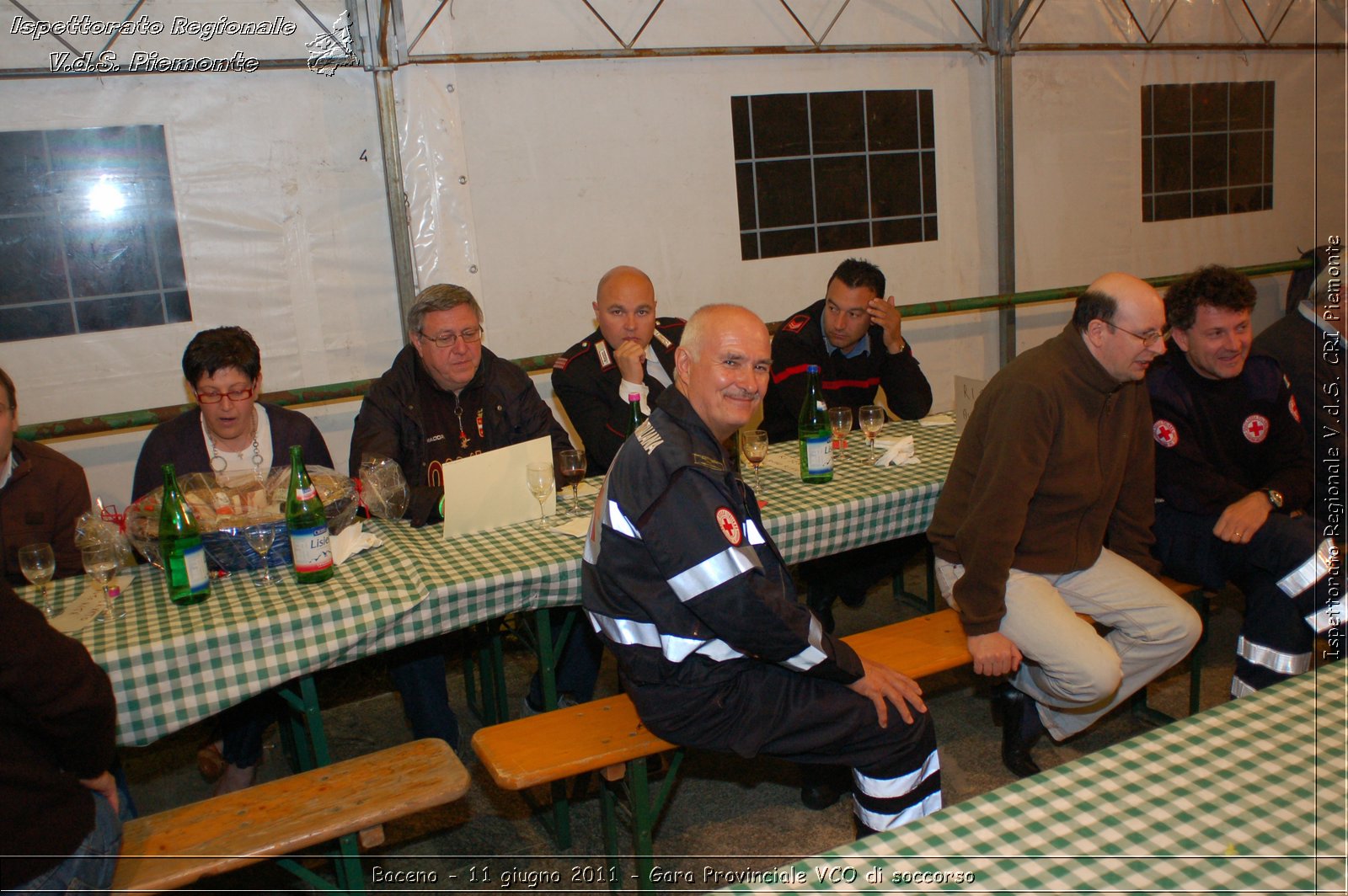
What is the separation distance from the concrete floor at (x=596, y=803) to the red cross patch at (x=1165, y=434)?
3.19ft

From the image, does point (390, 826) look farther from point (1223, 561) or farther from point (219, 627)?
point (1223, 561)

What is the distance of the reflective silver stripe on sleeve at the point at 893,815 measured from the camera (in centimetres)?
251

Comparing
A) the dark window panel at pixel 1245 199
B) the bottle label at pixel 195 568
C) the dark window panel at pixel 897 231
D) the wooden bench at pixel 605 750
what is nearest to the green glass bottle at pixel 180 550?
the bottle label at pixel 195 568

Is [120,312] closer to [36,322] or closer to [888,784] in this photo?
[36,322]

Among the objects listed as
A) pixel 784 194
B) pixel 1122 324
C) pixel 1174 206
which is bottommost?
pixel 1122 324

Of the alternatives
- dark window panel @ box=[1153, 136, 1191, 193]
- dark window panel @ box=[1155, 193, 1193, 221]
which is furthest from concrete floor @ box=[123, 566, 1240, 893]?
dark window panel @ box=[1153, 136, 1191, 193]

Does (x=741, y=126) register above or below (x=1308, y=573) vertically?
above

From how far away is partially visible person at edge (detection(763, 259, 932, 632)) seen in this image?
14.4 feet

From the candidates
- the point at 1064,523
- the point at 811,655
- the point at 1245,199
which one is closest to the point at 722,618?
the point at 811,655

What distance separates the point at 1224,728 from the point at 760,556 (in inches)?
42.1

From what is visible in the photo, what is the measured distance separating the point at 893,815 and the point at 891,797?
46mm

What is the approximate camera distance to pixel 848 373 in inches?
183

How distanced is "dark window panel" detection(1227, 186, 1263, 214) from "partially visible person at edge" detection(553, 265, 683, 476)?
5.64 m

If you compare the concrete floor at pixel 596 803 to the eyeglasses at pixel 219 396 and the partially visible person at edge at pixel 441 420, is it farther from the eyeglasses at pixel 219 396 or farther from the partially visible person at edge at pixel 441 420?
the eyeglasses at pixel 219 396
